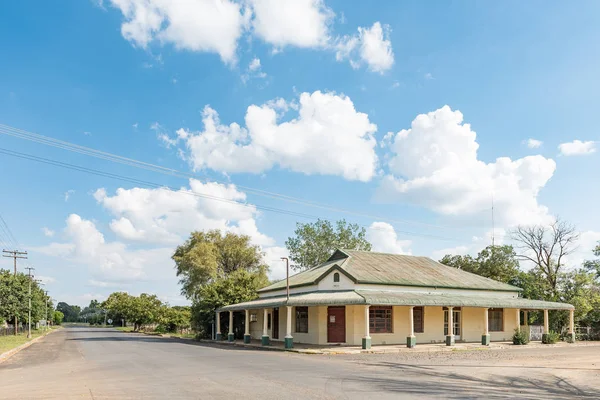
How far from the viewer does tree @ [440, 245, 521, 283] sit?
49156 millimetres

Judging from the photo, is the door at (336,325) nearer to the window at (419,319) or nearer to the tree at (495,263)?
the window at (419,319)

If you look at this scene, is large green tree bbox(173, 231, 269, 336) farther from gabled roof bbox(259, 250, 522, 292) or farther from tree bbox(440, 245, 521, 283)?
tree bbox(440, 245, 521, 283)

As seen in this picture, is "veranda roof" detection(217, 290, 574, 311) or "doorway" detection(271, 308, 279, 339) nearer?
"veranda roof" detection(217, 290, 574, 311)

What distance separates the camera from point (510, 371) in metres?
16.7

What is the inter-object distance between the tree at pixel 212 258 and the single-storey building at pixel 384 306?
19.2 m

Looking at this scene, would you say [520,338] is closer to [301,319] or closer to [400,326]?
[400,326]

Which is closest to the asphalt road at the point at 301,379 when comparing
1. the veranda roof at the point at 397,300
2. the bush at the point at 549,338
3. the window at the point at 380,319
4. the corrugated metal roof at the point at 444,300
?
the veranda roof at the point at 397,300

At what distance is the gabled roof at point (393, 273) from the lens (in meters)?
31.5

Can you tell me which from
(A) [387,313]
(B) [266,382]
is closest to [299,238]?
(A) [387,313]

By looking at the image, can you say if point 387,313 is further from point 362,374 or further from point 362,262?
point 362,374

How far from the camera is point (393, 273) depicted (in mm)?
33219

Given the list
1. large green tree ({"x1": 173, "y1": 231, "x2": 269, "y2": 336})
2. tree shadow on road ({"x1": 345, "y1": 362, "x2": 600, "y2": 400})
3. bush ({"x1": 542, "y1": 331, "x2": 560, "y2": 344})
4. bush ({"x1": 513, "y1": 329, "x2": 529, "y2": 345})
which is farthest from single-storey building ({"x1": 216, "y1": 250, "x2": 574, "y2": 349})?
tree shadow on road ({"x1": 345, "y1": 362, "x2": 600, "y2": 400})

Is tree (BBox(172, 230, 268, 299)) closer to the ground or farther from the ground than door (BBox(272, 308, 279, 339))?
farther from the ground

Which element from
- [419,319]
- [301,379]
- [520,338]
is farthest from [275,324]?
[301,379]
